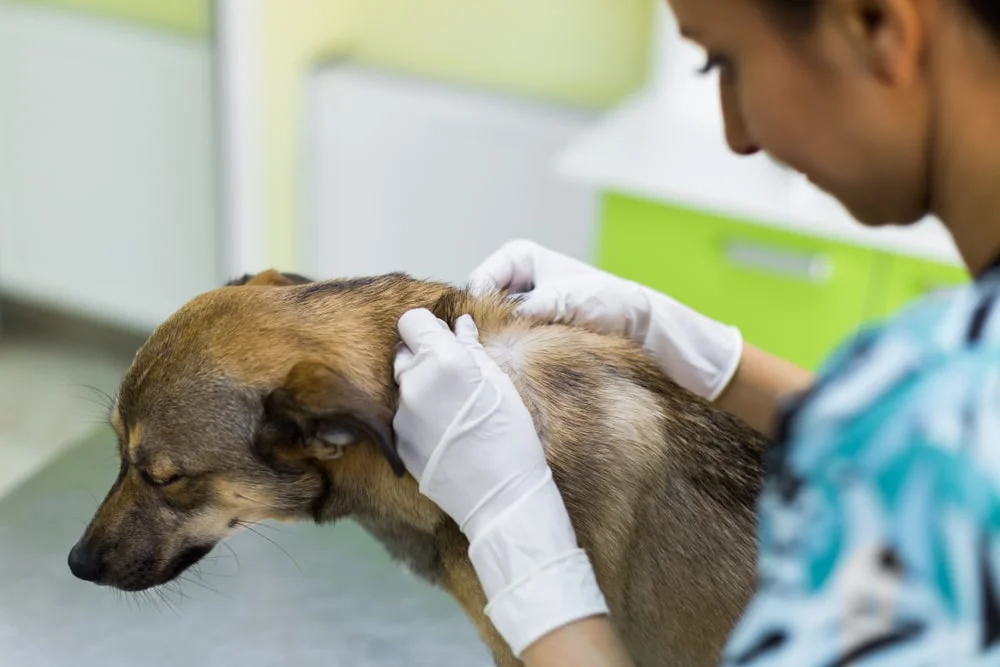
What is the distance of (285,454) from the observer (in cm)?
105

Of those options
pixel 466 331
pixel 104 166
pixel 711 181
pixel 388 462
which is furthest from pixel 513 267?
pixel 104 166

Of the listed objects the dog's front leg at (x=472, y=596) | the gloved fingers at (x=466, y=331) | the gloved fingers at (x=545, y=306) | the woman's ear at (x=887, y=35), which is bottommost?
the dog's front leg at (x=472, y=596)

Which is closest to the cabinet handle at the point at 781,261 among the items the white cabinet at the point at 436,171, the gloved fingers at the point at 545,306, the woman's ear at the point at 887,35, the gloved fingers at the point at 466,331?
the white cabinet at the point at 436,171

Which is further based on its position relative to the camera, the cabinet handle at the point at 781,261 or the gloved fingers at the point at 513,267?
the cabinet handle at the point at 781,261

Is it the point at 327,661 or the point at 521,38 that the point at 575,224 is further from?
the point at 327,661

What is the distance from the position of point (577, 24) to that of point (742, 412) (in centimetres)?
142

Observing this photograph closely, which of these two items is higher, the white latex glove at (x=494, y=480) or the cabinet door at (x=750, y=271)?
the white latex glove at (x=494, y=480)

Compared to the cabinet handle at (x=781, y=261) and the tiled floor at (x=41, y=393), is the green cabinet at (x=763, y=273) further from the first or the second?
the tiled floor at (x=41, y=393)

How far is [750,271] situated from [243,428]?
1136 mm

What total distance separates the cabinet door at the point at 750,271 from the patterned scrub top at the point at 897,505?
4.22 ft

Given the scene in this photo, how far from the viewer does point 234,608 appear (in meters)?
1.31

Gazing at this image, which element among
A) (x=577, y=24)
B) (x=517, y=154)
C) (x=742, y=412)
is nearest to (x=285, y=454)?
(x=742, y=412)

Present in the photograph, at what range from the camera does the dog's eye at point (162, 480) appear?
1.07 m

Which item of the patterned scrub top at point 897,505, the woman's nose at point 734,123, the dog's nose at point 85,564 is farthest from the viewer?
the dog's nose at point 85,564
